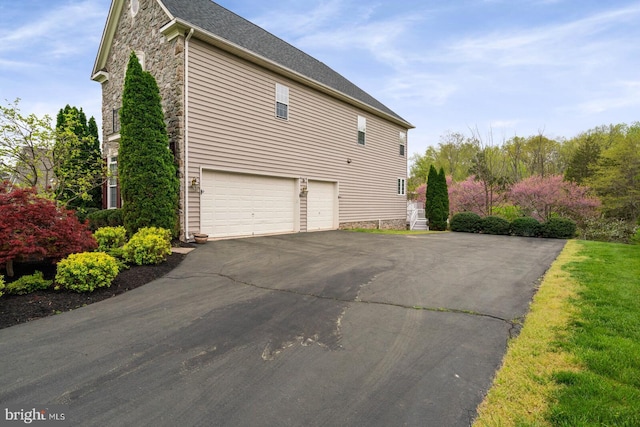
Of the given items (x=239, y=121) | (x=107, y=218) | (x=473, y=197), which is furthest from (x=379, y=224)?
(x=107, y=218)

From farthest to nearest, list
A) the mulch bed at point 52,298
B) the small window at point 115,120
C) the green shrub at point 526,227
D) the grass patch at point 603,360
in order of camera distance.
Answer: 1. the green shrub at point 526,227
2. the small window at point 115,120
3. the mulch bed at point 52,298
4. the grass patch at point 603,360

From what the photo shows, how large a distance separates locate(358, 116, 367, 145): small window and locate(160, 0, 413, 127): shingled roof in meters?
1.59

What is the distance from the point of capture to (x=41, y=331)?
3244 millimetres

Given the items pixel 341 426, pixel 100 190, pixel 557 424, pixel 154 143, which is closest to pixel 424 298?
pixel 557 424

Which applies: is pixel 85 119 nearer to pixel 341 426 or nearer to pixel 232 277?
pixel 232 277

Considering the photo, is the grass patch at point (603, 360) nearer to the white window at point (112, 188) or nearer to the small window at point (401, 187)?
the white window at point (112, 188)

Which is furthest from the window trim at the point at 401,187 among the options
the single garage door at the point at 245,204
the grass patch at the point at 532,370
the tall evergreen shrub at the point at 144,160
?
the grass patch at the point at 532,370

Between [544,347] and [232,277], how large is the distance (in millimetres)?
4391

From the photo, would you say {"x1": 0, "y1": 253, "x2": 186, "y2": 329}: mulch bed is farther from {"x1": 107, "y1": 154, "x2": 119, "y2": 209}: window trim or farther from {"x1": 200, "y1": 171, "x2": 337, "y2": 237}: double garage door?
{"x1": 107, "y1": 154, "x2": 119, "y2": 209}: window trim

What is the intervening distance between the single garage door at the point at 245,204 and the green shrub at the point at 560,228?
10408 mm

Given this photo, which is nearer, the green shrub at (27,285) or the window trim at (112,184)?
the green shrub at (27,285)

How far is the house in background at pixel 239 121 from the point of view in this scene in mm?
8781

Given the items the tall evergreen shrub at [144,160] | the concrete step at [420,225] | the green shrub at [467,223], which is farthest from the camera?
the concrete step at [420,225]

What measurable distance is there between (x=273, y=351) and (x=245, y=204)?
308 inches
